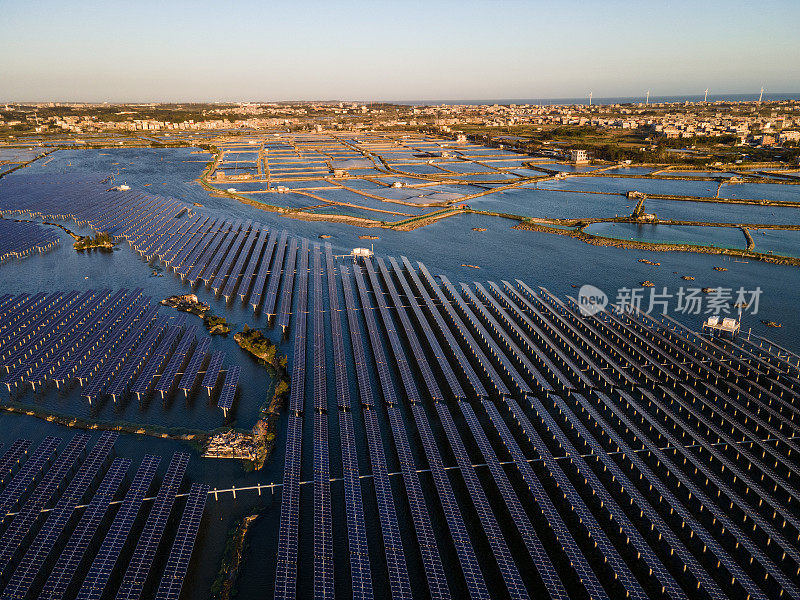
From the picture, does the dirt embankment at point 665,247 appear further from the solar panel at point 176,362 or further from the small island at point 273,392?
the solar panel at point 176,362

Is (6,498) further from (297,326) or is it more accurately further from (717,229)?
(717,229)

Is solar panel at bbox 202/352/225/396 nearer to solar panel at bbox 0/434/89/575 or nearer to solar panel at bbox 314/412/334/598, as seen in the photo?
solar panel at bbox 0/434/89/575

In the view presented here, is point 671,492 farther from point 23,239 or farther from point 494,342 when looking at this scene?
point 23,239

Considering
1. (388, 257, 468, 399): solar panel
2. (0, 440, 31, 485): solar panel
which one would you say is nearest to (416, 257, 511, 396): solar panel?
(388, 257, 468, 399): solar panel

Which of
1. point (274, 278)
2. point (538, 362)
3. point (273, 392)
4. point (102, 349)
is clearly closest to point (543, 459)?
point (538, 362)

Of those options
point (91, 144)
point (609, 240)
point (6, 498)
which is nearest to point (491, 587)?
point (6, 498)

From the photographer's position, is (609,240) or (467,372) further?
(609,240)
